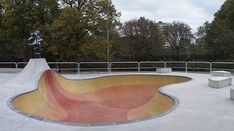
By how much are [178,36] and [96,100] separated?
38956 mm

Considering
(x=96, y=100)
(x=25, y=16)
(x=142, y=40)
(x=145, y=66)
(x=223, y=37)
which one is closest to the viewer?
(x=96, y=100)

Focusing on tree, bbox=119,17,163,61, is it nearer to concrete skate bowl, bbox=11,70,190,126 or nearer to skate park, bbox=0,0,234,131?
skate park, bbox=0,0,234,131

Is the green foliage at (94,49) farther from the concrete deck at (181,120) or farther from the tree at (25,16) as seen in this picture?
the concrete deck at (181,120)

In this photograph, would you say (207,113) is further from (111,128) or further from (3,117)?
(3,117)

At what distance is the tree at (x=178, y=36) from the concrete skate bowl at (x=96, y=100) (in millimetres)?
33529

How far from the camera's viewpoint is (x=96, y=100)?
17312 mm

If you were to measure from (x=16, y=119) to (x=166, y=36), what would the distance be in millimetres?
47205

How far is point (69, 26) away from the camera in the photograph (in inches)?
1039

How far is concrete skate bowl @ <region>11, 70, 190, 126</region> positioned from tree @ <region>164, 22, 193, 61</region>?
3353 centimetres

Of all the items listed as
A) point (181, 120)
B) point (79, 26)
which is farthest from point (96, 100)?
point (79, 26)

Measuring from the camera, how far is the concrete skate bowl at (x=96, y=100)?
11461 mm

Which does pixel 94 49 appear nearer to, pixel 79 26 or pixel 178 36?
pixel 79 26

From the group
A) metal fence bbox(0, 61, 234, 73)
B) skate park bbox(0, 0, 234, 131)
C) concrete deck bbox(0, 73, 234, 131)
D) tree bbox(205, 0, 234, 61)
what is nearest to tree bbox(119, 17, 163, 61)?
skate park bbox(0, 0, 234, 131)

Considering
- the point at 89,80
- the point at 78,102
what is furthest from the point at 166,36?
the point at 78,102
